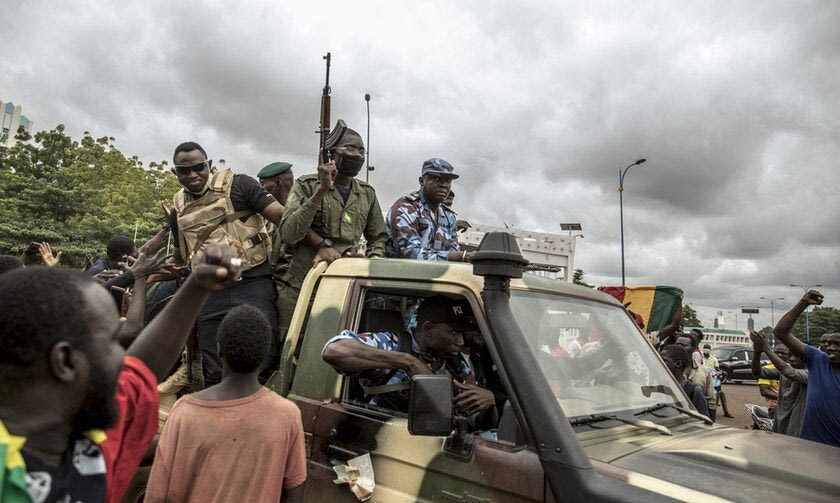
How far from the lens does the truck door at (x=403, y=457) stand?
6.40 feet

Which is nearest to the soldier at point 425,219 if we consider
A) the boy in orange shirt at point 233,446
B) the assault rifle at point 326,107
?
the boy in orange shirt at point 233,446

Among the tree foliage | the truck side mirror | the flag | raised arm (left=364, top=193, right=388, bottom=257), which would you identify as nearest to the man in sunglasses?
raised arm (left=364, top=193, right=388, bottom=257)

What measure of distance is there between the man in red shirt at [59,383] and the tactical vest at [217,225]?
2.22 metres

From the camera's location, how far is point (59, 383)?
1.09 meters

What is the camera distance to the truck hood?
5.90ft

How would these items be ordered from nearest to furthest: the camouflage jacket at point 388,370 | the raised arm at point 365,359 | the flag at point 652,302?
the raised arm at point 365,359 → the camouflage jacket at point 388,370 → the flag at point 652,302

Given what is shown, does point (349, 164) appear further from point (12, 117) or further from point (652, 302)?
point (12, 117)

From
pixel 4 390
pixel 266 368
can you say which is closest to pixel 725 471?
pixel 4 390

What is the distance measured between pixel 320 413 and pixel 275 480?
1.76 ft

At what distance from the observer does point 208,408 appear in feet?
6.65

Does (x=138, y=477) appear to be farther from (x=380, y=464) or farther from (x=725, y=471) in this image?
(x=725, y=471)

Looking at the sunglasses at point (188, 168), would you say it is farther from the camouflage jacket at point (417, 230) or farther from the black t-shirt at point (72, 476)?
the black t-shirt at point (72, 476)

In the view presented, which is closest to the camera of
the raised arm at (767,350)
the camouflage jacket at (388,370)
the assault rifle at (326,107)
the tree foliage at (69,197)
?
the camouflage jacket at (388,370)

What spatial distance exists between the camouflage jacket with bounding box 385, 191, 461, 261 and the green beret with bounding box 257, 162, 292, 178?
3.61 feet
